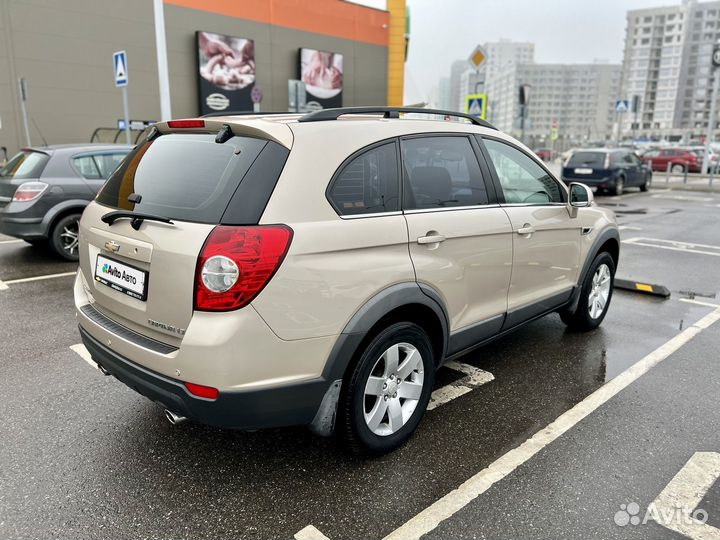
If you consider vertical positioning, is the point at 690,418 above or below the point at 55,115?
below

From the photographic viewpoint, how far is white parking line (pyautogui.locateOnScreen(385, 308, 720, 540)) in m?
2.40

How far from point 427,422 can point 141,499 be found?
161 cm

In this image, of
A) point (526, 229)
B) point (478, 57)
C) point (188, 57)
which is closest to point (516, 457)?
point (526, 229)

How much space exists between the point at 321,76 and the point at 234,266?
26624mm

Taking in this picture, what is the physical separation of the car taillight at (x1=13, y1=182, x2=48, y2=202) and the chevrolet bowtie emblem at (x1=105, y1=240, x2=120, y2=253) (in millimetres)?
5342

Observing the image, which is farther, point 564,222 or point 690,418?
point 564,222

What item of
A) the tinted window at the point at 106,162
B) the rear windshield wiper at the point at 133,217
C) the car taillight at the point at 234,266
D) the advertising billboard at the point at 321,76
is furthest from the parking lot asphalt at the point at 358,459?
the advertising billboard at the point at 321,76

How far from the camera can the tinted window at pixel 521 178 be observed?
3.69m

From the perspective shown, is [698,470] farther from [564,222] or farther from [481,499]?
[564,222]

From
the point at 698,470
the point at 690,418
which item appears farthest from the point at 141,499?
the point at 690,418

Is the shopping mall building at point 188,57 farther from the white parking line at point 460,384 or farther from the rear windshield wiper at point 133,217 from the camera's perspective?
the rear windshield wiper at point 133,217

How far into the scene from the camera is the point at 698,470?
2.82 meters

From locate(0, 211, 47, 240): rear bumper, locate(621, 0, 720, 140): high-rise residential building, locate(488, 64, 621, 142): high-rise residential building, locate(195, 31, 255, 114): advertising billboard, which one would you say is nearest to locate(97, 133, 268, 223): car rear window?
locate(0, 211, 47, 240): rear bumper

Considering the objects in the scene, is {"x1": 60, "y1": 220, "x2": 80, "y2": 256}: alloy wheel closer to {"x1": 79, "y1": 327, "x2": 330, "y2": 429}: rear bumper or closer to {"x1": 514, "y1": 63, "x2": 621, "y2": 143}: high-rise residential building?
{"x1": 79, "y1": 327, "x2": 330, "y2": 429}: rear bumper
